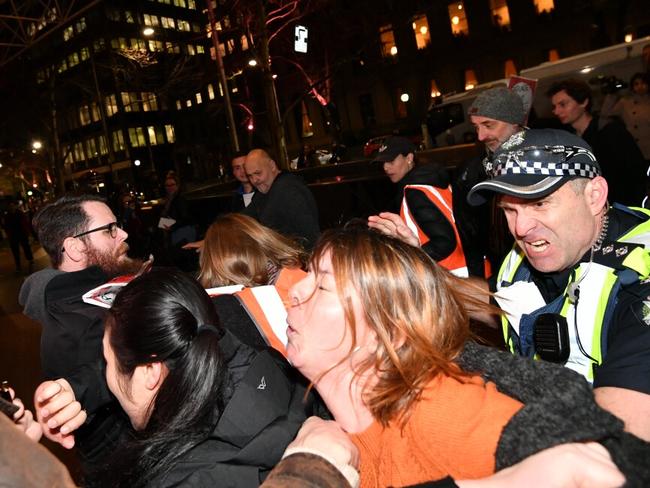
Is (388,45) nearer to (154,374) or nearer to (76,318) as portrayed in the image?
(76,318)

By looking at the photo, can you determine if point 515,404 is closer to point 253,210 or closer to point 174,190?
point 253,210

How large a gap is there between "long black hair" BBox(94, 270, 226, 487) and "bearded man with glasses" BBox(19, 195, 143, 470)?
492mm

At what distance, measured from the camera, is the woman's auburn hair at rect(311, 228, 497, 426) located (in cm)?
148

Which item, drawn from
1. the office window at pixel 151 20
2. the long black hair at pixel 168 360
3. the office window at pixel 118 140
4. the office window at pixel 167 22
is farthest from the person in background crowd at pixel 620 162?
the office window at pixel 167 22

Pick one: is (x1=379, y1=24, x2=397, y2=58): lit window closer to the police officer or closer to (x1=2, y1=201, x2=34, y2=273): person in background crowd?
(x1=2, y1=201, x2=34, y2=273): person in background crowd

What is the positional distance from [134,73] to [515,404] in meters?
22.0

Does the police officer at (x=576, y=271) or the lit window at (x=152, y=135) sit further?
the lit window at (x=152, y=135)

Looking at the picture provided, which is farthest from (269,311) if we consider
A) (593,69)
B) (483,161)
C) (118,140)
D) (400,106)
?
(118,140)

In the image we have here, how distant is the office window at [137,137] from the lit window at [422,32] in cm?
3784

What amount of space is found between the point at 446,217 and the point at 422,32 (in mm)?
36157

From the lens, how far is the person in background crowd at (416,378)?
119 centimetres

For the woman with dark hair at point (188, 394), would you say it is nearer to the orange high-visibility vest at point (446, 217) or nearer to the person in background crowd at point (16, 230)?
the orange high-visibility vest at point (446, 217)

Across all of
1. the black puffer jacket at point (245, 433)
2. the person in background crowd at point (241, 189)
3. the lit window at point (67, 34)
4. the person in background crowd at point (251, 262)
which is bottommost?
the black puffer jacket at point (245, 433)

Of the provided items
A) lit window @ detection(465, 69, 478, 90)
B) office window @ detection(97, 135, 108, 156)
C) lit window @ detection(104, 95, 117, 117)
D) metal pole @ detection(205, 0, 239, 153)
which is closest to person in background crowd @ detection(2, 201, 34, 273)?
metal pole @ detection(205, 0, 239, 153)
